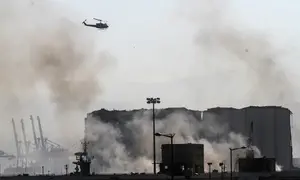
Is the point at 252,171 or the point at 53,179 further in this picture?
the point at 252,171

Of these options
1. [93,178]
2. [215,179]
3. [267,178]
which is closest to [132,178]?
[93,178]

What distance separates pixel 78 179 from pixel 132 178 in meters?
14.0

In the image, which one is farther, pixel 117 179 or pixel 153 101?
pixel 153 101

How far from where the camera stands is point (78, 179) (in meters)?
170

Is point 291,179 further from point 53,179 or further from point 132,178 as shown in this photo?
point 53,179

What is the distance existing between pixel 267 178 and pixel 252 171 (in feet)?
131

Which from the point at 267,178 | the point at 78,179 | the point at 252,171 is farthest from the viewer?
the point at 252,171

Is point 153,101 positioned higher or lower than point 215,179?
higher

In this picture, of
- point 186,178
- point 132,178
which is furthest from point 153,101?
point 186,178

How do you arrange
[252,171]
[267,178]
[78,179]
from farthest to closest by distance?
[252,171] < [78,179] < [267,178]

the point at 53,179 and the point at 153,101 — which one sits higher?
the point at 153,101

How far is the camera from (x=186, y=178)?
160 meters

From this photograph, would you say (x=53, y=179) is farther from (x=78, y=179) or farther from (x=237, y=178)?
(x=237, y=178)

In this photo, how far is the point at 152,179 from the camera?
16588 cm
